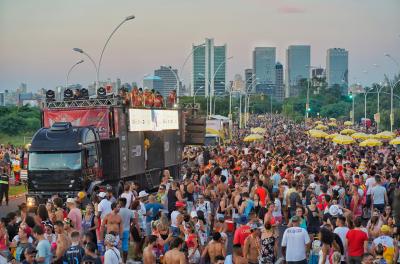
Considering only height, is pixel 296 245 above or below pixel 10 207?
above

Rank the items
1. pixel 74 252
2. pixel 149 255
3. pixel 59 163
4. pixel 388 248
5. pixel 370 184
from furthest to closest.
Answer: pixel 59 163
pixel 370 184
pixel 388 248
pixel 74 252
pixel 149 255

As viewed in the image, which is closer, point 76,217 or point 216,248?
point 216,248

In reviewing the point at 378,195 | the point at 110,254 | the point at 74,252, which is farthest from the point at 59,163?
the point at 110,254

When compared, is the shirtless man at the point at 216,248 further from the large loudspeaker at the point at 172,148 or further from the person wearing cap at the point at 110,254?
the large loudspeaker at the point at 172,148

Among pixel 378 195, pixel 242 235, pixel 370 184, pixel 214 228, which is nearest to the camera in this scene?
pixel 242 235

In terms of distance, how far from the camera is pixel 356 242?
1427 centimetres

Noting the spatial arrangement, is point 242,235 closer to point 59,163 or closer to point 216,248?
point 216,248

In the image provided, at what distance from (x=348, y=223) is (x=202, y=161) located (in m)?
24.2

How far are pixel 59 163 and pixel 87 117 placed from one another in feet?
9.36

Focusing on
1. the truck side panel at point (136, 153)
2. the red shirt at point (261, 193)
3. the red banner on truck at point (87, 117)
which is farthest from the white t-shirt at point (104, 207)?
the truck side panel at point (136, 153)

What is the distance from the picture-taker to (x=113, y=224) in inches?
622

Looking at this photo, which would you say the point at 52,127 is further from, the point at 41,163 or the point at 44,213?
the point at 44,213

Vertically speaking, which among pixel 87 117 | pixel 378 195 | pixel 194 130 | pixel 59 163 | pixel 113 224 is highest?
pixel 87 117

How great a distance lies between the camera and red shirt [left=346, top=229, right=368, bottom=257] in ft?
46.8
